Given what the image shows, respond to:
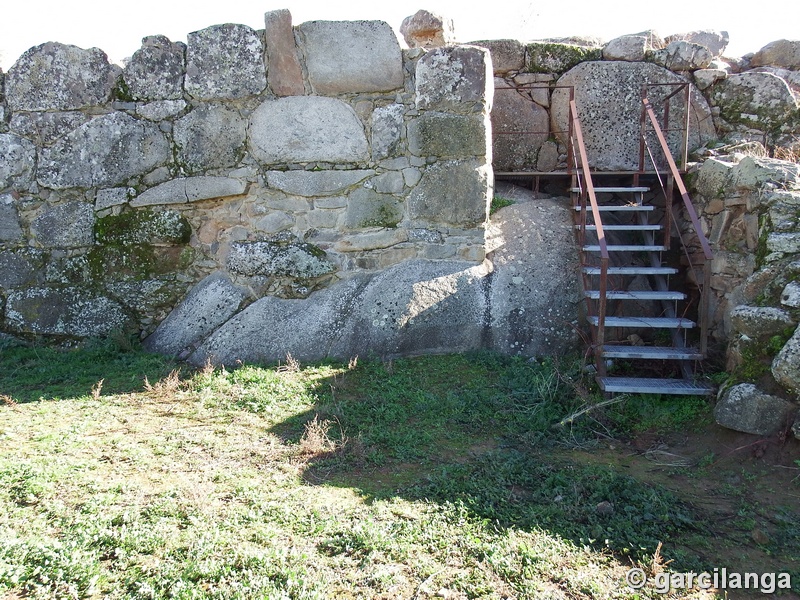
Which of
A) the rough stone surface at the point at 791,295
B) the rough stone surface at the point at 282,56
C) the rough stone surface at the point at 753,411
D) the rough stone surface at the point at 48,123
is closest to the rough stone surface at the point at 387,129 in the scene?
the rough stone surface at the point at 282,56

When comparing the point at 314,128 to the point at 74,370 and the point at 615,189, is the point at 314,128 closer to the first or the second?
the point at 615,189

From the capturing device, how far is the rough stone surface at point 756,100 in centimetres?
586

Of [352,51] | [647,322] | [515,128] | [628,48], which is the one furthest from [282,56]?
Result: [647,322]

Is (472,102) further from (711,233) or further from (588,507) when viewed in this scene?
(588,507)

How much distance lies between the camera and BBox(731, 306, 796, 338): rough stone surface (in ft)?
12.1

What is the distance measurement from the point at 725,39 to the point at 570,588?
21.5 ft

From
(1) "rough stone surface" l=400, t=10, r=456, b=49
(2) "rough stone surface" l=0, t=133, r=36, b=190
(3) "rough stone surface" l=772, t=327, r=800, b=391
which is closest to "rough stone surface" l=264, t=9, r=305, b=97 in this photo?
(1) "rough stone surface" l=400, t=10, r=456, b=49

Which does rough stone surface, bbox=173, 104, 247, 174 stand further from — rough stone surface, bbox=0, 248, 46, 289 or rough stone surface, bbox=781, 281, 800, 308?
rough stone surface, bbox=781, 281, 800, 308

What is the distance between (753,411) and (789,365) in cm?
32

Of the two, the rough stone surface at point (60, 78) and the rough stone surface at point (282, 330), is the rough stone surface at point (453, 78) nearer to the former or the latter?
the rough stone surface at point (282, 330)

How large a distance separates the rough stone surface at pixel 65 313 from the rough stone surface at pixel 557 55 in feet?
14.7

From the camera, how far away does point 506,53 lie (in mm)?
6078

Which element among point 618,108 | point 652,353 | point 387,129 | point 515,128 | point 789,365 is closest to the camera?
point 789,365

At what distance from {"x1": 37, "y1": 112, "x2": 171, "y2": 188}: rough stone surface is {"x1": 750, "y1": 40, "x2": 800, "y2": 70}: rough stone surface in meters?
5.86
